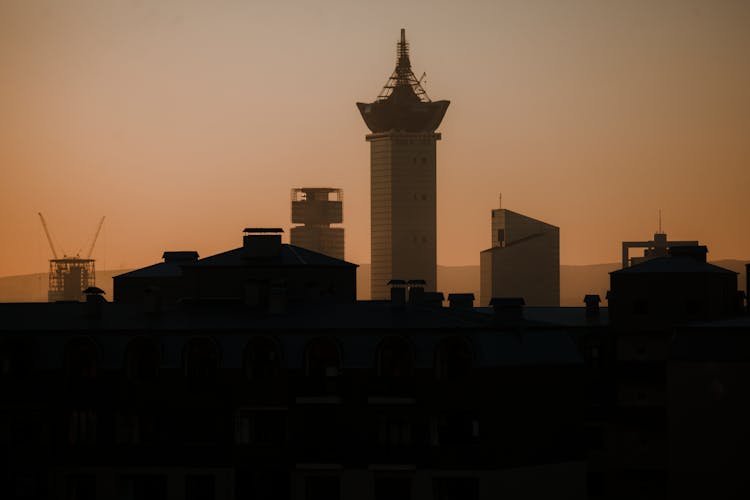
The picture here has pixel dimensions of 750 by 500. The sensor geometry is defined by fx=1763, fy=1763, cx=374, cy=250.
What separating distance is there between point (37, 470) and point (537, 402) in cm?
3768

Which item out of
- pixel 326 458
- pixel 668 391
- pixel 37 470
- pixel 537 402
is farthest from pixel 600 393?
pixel 37 470

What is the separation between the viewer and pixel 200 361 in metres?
131

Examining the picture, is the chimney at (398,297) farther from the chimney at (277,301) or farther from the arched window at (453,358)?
the arched window at (453,358)

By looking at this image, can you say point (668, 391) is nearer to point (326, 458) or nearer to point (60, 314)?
point (326, 458)

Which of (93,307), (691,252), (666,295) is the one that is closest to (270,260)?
(93,307)

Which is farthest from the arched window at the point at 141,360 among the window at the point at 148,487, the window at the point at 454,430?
the window at the point at 454,430

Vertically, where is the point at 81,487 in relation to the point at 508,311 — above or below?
below

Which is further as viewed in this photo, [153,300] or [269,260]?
[269,260]

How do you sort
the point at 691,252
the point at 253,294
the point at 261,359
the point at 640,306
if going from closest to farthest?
the point at 261,359 < the point at 253,294 < the point at 640,306 < the point at 691,252

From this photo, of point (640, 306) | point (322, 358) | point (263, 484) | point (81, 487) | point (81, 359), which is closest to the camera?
point (263, 484)

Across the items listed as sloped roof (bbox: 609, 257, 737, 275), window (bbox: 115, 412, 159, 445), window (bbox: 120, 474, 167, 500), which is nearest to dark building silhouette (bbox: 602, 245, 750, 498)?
sloped roof (bbox: 609, 257, 737, 275)

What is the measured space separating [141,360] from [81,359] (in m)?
4.60

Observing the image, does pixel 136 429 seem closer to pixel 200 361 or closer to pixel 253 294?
pixel 200 361

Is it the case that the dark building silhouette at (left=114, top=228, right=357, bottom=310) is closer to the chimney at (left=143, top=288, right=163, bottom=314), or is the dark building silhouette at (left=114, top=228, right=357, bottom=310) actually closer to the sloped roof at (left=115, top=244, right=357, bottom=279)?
the sloped roof at (left=115, top=244, right=357, bottom=279)
